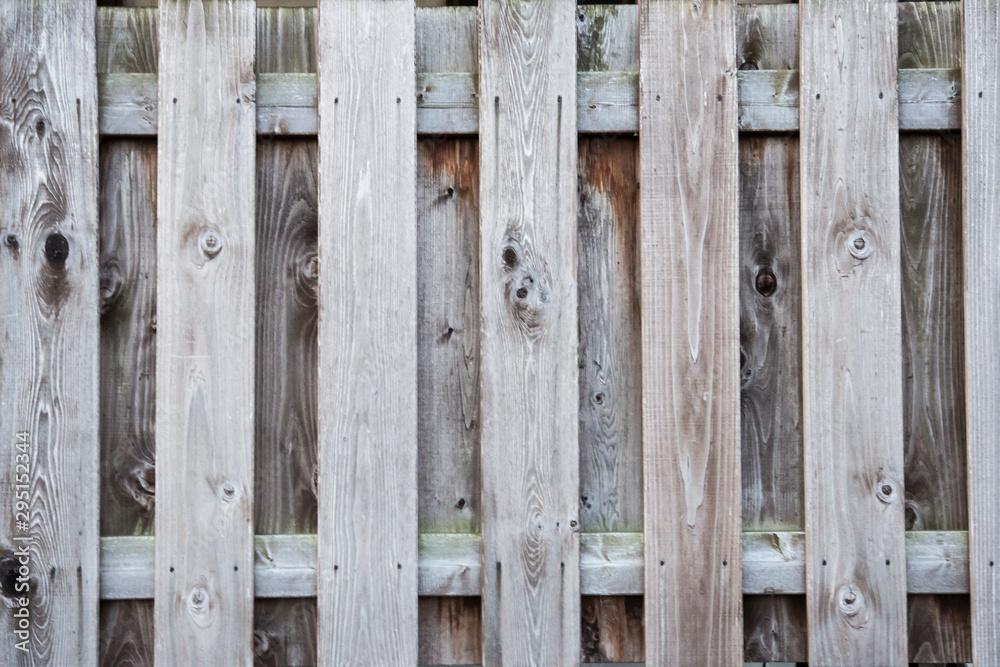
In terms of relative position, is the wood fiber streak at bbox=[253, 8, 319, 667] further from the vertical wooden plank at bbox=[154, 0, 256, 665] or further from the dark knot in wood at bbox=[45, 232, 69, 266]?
the dark knot in wood at bbox=[45, 232, 69, 266]

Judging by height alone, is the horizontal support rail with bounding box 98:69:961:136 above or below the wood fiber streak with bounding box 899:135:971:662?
above

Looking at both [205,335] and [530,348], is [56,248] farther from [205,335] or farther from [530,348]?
[530,348]

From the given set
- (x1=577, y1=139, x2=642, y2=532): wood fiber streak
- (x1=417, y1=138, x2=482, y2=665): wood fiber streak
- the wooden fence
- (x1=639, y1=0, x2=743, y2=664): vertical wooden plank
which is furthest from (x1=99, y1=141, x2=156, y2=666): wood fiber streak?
(x1=639, y1=0, x2=743, y2=664): vertical wooden plank

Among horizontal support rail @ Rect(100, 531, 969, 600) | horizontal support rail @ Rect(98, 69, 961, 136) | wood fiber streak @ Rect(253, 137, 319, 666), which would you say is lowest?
horizontal support rail @ Rect(100, 531, 969, 600)

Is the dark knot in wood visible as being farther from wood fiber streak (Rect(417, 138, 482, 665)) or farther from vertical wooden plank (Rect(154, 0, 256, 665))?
wood fiber streak (Rect(417, 138, 482, 665))

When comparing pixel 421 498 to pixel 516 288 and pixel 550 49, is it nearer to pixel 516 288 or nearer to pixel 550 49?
pixel 516 288

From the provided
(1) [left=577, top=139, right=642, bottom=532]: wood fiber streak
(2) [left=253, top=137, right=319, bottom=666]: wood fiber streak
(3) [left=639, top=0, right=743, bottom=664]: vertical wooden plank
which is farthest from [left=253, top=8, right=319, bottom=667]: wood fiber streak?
(3) [left=639, top=0, right=743, bottom=664]: vertical wooden plank

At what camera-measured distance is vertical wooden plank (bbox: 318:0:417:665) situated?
1.56m

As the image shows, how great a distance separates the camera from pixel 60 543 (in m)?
1.57

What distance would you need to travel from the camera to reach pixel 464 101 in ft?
5.24

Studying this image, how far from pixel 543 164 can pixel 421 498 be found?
823mm

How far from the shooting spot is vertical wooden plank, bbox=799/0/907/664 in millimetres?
1568

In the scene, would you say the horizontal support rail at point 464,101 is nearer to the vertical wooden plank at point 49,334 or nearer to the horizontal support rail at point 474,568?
the vertical wooden plank at point 49,334

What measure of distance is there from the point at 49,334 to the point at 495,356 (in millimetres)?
1018
